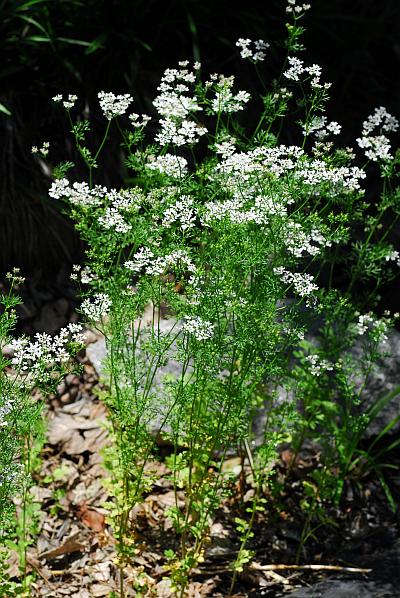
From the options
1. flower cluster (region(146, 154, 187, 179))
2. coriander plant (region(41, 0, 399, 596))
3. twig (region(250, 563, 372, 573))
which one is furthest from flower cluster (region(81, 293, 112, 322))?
twig (region(250, 563, 372, 573))

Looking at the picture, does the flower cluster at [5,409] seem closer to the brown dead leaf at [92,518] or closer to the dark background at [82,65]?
the brown dead leaf at [92,518]

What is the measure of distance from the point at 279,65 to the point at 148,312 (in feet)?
5.87

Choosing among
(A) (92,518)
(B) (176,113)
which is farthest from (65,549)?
(B) (176,113)

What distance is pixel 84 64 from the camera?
4594mm

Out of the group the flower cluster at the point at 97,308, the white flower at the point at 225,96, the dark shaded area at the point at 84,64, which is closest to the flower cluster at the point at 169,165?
the white flower at the point at 225,96

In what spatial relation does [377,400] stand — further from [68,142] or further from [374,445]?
[68,142]

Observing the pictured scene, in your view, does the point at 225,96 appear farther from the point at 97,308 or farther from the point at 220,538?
the point at 220,538

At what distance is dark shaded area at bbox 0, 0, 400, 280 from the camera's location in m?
4.38

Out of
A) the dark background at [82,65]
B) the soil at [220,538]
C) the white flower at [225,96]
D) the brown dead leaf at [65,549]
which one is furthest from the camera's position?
the dark background at [82,65]

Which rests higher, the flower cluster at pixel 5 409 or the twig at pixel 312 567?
the flower cluster at pixel 5 409

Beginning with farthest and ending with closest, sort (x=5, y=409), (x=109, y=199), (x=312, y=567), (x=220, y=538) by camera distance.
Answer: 1. (x=220, y=538)
2. (x=312, y=567)
3. (x=109, y=199)
4. (x=5, y=409)

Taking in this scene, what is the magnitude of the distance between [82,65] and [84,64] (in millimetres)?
20

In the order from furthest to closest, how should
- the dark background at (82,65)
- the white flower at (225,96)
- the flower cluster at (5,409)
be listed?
1. the dark background at (82,65)
2. the white flower at (225,96)
3. the flower cluster at (5,409)

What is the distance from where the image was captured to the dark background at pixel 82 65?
14.4 feet
